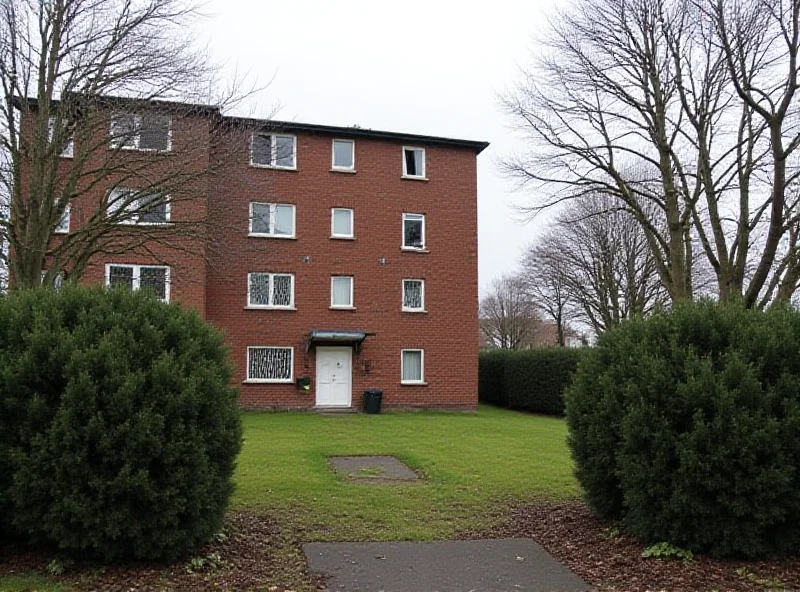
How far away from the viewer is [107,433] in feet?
17.2

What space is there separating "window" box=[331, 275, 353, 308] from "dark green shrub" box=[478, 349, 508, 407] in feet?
33.4

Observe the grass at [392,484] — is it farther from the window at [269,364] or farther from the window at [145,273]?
the window at [145,273]

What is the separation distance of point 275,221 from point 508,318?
4542cm

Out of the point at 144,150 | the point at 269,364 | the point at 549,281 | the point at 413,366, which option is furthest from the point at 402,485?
the point at 549,281

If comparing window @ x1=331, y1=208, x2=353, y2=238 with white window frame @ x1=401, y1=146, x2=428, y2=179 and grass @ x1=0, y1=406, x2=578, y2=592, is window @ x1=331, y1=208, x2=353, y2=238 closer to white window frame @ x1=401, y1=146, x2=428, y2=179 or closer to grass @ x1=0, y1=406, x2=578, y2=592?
white window frame @ x1=401, y1=146, x2=428, y2=179

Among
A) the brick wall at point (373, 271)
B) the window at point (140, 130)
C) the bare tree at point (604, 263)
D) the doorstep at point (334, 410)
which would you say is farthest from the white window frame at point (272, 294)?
the bare tree at point (604, 263)

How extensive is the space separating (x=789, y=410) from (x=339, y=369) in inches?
796

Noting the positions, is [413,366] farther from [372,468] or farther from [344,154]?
[372,468]

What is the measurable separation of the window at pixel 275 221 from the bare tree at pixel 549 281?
22738 mm

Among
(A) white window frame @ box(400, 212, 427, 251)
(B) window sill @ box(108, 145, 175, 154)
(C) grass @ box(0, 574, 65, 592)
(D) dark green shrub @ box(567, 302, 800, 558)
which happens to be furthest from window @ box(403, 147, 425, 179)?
(C) grass @ box(0, 574, 65, 592)

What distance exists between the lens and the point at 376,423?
67.5 feet

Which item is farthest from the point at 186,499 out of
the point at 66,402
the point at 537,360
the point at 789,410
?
the point at 537,360

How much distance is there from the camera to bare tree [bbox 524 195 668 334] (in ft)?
128

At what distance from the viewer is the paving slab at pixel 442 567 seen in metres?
5.46
